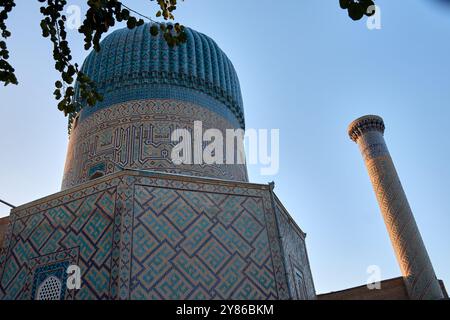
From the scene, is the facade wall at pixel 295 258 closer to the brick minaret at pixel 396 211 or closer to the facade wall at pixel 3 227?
the brick minaret at pixel 396 211

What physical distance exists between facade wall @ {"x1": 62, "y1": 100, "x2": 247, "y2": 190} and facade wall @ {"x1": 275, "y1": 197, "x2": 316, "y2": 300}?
1.26 metres

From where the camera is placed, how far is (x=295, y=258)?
193 inches

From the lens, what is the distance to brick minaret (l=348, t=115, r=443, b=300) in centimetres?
704

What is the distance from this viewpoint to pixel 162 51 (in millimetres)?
6621

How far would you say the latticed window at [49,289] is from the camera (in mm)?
3854

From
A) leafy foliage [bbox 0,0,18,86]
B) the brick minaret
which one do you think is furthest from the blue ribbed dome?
leafy foliage [bbox 0,0,18,86]

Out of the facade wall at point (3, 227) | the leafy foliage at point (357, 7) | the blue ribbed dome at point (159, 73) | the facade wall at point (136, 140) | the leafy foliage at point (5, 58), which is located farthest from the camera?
the blue ribbed dome at point (159, 73)

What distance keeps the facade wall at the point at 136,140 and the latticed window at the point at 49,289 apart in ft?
6.03

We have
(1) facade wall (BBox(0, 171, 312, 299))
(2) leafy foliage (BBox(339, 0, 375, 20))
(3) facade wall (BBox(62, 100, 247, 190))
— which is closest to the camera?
(2) leafy foliage (BBox(339, 0, 375, 20))

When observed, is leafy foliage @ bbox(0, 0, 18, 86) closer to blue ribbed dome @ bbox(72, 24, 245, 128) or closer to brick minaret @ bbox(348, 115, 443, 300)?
blue ribbed dome @ bbox(72, 24, 245, 128)

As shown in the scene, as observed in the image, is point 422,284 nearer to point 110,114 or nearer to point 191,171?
point 191,171

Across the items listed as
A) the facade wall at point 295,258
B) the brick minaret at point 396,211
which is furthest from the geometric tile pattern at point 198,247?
the brick minaret at point 396,211
